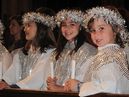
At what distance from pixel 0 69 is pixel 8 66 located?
0.49m

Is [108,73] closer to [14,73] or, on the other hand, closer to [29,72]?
[29,72]

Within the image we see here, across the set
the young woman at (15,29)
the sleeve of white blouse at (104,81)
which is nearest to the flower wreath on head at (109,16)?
the sleeve of white blouse at (104,81)

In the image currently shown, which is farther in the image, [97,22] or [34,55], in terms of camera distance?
[34,55]

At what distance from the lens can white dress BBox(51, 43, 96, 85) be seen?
5.02 m

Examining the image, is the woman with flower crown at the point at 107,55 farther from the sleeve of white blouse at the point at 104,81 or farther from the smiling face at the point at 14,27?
the smiling face at the point at 14,27

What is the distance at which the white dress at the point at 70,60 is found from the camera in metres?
5.02

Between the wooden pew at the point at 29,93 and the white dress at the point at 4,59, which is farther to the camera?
the white dress at the point at 4,59

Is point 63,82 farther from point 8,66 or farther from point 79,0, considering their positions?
point 79,0

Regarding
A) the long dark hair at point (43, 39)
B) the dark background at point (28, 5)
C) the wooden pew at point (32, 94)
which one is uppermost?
the dark background at point (28, 5)

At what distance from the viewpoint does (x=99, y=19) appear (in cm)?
433

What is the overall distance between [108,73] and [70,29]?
121cm

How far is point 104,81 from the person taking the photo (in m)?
4.02

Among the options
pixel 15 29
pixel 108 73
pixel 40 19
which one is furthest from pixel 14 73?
pixel 108 73

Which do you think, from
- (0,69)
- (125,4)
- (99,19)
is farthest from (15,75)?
(125,4)
